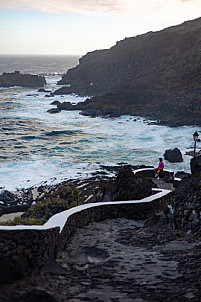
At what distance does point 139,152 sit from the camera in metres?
37.9

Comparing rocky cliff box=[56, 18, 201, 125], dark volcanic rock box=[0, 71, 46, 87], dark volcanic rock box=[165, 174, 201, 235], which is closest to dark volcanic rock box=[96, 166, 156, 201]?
dark volcanic rock box=[165, 174, 201, 235]

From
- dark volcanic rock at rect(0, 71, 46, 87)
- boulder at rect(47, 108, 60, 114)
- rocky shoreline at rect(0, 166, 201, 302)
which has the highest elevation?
dark volcanic rock at rect(0, 71, 46, 87)

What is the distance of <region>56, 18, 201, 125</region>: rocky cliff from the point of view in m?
63.5

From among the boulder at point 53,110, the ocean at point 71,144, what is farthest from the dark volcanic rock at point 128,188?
the boulder at point 53,110

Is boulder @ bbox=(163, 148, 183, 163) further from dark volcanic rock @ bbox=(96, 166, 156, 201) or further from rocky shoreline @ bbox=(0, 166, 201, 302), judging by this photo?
rocky shoreline @ bbox=(0, 166, 201, 302)

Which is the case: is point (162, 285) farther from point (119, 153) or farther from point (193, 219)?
point (119, 153)

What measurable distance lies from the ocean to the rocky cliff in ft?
20.7

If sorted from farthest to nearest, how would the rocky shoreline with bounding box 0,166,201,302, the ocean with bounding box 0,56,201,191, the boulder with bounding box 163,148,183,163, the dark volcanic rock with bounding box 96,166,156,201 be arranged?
1. the boulder with bounding box 163,148,183,163
2. the ocean with bounding box 0,56,201,191
3. the dark volcanic rock with bounding box 96,166,156,201
4. the rocky shoreline with bounding box 0,166,201,302

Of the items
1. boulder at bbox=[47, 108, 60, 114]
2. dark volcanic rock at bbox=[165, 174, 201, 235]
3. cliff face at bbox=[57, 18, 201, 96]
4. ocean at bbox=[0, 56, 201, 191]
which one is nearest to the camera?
dark volcanic rock at bbox=[165, 174, 201, 235]

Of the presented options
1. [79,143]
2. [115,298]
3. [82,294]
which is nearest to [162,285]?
[115,298]

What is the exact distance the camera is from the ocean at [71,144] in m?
30.2

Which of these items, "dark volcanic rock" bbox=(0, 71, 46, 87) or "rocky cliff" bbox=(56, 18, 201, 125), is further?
"dark volcanic rock" bbox=(0, 71, 46, 87)

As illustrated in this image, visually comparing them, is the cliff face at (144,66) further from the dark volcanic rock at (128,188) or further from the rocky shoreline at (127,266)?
the rocky shoreline at (127,266)

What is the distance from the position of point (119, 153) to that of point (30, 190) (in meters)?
14.4
